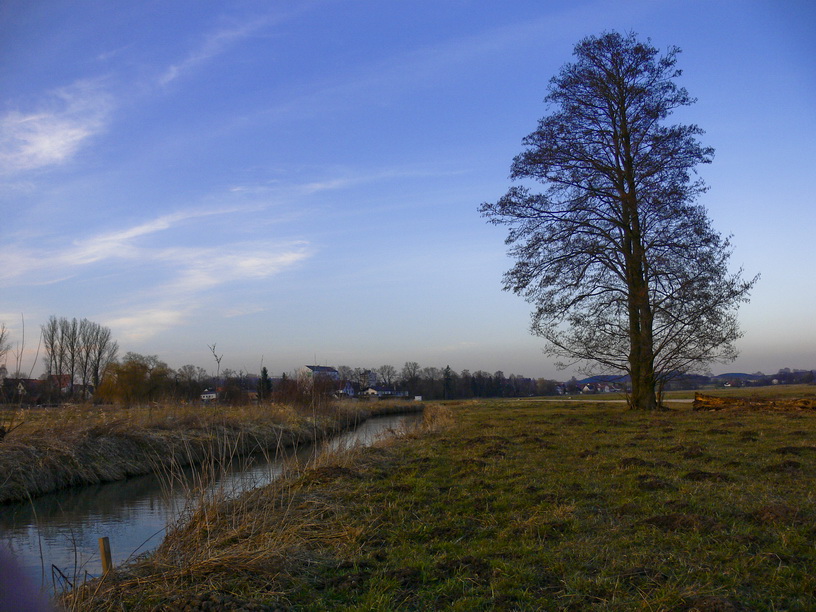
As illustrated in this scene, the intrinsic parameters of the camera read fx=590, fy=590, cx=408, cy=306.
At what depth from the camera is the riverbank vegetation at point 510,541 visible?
3.68 metres

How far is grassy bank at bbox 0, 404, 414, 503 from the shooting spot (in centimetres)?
1084

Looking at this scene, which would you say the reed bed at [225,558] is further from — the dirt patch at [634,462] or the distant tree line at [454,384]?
the distant tree line at [454,384]

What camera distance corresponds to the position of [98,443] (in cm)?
1345

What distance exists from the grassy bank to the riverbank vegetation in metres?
2.47

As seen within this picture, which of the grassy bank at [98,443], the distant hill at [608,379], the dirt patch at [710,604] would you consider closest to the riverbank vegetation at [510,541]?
the dirt patch at [710,604]

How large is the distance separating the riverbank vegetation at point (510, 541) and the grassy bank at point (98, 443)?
2.47 m

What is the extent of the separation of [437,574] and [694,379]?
14756mm

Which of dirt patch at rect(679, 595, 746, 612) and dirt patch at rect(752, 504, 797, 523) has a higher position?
dirt patch at rect(752, 504, 797, 523)

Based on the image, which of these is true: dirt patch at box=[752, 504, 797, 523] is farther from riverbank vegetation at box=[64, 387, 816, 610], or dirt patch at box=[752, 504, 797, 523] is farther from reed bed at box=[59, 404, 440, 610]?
reed bed at box=[59, 404, 440, 610]

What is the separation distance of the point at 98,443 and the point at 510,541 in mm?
11797

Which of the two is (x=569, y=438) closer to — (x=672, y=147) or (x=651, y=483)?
(x=651, y=483)

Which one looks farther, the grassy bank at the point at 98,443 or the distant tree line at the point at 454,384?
the distant tree line at the point at 454,384

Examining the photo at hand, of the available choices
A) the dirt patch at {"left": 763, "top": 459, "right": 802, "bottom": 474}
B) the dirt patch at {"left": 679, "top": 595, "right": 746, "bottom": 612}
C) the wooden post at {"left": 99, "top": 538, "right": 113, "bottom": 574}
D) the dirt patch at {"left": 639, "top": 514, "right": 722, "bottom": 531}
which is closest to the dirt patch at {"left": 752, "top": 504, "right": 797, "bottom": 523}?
the dirt patch at {"left": 639, "top": 514, "right": 722, "bottom": 531}

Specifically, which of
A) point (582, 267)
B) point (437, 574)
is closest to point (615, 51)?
point (582, 267)
